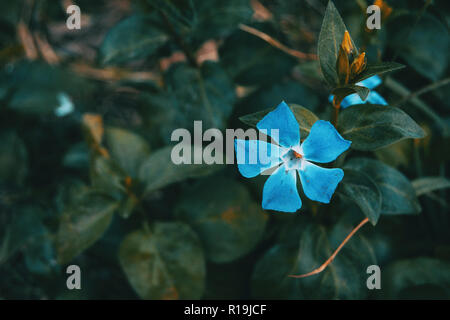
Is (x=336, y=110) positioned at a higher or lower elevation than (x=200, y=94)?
lower

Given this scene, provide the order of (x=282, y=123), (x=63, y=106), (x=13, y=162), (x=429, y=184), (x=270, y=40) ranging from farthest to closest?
(x=63, y=106) < (x=13, y=162) < (x=270, y=40) < (x=429, y=184) < (x=282, y=123)

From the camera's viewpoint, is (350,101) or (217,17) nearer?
(350,101)

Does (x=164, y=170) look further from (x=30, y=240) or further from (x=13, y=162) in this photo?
(x=13, y=162)

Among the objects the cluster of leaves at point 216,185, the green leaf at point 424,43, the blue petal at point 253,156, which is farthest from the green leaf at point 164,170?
the green leaf at point 424,43

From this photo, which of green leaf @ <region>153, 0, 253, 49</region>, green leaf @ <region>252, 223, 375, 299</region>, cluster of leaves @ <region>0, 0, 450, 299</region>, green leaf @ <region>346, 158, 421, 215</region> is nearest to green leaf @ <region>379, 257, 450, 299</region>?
cluster of leaves @ <region>0, 0, 450, 299</region>

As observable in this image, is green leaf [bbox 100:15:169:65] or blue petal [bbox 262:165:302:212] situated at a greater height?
green leaf [bbox 100:15:169:65]

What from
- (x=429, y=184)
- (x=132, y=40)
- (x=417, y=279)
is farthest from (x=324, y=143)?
(x=132, y=40)

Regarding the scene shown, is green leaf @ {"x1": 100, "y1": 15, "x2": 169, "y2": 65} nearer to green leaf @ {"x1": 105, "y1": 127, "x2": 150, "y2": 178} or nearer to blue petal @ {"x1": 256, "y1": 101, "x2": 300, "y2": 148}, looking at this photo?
green leaf @ {"x1": 105, "y1": 127, "x2": 150, "y2": 178}

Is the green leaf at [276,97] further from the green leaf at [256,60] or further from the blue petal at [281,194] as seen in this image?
the blue petal at [281,194]
